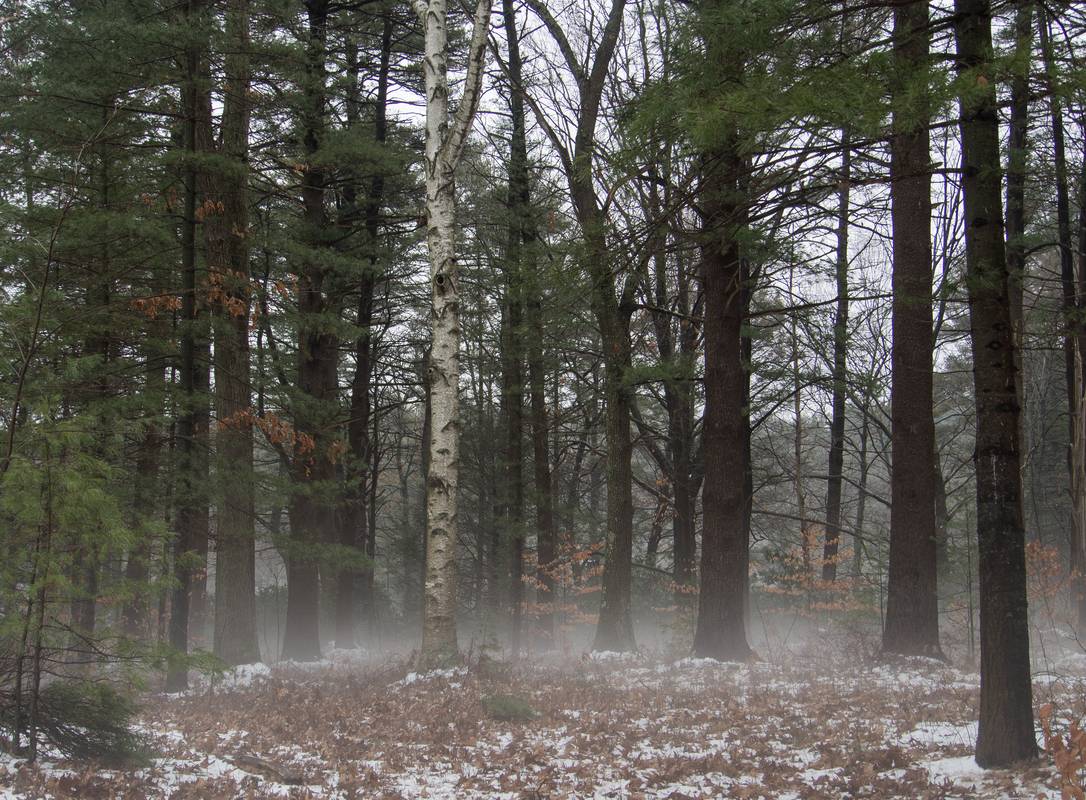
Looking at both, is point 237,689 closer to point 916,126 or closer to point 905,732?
point 905,732

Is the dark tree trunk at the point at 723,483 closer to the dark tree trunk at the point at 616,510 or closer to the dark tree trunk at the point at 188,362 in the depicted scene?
the dark tree trunk at the point at 616,510

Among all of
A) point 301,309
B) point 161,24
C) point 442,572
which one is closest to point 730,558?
point 442,572

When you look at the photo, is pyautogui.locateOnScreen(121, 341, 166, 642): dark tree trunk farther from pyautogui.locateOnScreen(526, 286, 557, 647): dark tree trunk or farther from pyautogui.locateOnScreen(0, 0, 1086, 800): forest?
pyautogui.locateOnScreen(526, 286, 557, 647): dark tree trunk

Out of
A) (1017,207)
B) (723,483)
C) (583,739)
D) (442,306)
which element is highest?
(1017,207)

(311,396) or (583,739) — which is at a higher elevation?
(311,396)

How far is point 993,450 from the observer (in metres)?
5.50

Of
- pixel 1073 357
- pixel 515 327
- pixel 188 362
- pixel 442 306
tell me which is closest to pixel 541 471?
pixel 515 327

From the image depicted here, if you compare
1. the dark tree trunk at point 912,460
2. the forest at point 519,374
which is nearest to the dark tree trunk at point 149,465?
the forest at point 519,374

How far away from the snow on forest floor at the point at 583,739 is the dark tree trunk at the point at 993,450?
13.0 inches

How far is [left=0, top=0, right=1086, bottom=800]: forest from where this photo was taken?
18.2ft

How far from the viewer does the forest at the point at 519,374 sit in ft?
18.2

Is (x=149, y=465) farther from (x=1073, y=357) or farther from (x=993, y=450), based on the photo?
(x=1073, y=357)

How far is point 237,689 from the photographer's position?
10508 mm

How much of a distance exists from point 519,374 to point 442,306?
928 cm
